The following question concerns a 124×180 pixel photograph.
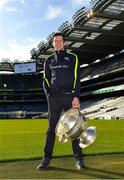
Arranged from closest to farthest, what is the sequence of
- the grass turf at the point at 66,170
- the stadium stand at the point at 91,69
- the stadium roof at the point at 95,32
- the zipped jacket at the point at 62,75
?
the grass turf at the point at 66,170, the zipped jacket at the point at 62,75, the stadium roof at the point at 95,32, the stadium stand at the point at 91,69

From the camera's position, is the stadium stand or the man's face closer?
the man's face

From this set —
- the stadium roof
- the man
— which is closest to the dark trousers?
the man

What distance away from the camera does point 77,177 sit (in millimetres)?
6867

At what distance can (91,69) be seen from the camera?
4031 inches

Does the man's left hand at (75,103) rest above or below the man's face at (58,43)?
below

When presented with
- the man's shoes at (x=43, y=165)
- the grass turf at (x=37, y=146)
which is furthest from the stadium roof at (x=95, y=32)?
the man's shoes at (x=43, y=165)

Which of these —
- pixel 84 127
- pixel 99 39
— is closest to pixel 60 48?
pixel 84 127

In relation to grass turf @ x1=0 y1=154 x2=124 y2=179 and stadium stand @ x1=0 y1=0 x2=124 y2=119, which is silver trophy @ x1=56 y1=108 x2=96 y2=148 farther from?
stadium stand @ x1=0 y1=0 x2=124 y2=119

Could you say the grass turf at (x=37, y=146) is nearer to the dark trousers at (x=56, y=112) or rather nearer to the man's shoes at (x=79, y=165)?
the dark trousers at (x=56, y=112)

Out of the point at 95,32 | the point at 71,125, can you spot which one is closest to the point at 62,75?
the point at 71,125

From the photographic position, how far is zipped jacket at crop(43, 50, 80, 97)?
8023 millimetres

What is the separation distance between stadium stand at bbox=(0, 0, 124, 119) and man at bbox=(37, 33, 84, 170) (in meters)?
48.7

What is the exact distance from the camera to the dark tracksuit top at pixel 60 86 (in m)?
8.03

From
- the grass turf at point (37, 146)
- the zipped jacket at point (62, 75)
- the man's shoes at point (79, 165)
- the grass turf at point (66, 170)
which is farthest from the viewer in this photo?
the grass turf at point (37, 146)
